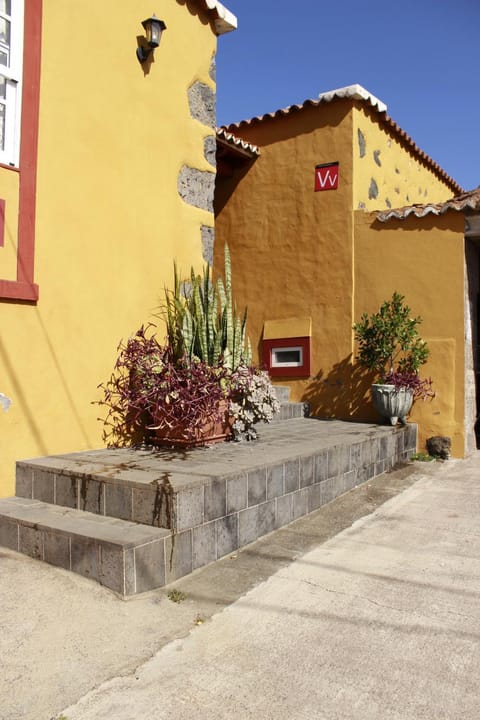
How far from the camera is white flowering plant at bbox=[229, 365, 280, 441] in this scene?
4.26 m

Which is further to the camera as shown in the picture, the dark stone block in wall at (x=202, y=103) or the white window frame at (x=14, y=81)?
the dark stone block in wall at (x=202, y=103)

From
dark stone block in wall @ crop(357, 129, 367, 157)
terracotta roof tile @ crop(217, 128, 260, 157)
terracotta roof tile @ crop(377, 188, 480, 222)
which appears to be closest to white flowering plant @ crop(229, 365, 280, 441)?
A: terracotta roof tile @ crop(377, 188, 480, 222)

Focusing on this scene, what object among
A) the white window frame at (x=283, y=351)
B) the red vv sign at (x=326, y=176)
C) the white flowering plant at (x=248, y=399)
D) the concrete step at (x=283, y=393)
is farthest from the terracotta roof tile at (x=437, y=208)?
the white flowering plant at (x=248, y=399)

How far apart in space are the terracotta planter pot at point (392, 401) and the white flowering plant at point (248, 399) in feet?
6.57

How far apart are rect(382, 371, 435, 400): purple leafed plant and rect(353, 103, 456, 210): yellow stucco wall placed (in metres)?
2.19

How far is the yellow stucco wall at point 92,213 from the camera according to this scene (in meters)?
3.66

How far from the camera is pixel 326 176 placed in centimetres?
707

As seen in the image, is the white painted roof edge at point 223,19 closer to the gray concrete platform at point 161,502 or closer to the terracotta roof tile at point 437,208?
the terracotta roof tile at point 437,208

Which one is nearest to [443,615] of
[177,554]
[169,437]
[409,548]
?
[409,548]

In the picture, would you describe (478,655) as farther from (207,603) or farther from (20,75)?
(20,75)

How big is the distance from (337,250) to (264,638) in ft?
17.9

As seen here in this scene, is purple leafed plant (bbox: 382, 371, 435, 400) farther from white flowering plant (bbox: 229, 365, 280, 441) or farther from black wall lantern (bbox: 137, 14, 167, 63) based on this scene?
black wall lantern (bbox: 137, 14, 167, 63)

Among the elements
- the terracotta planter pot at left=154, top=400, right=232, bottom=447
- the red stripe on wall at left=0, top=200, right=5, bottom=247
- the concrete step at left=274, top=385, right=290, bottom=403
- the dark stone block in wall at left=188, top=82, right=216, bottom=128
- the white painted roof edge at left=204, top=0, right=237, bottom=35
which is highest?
the white painted roof edge at left=204, top=0, right=237, bottom=35

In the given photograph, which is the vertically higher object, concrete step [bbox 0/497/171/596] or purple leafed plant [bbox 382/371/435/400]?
purple leafed plant [bbox 382/371/435/400]
